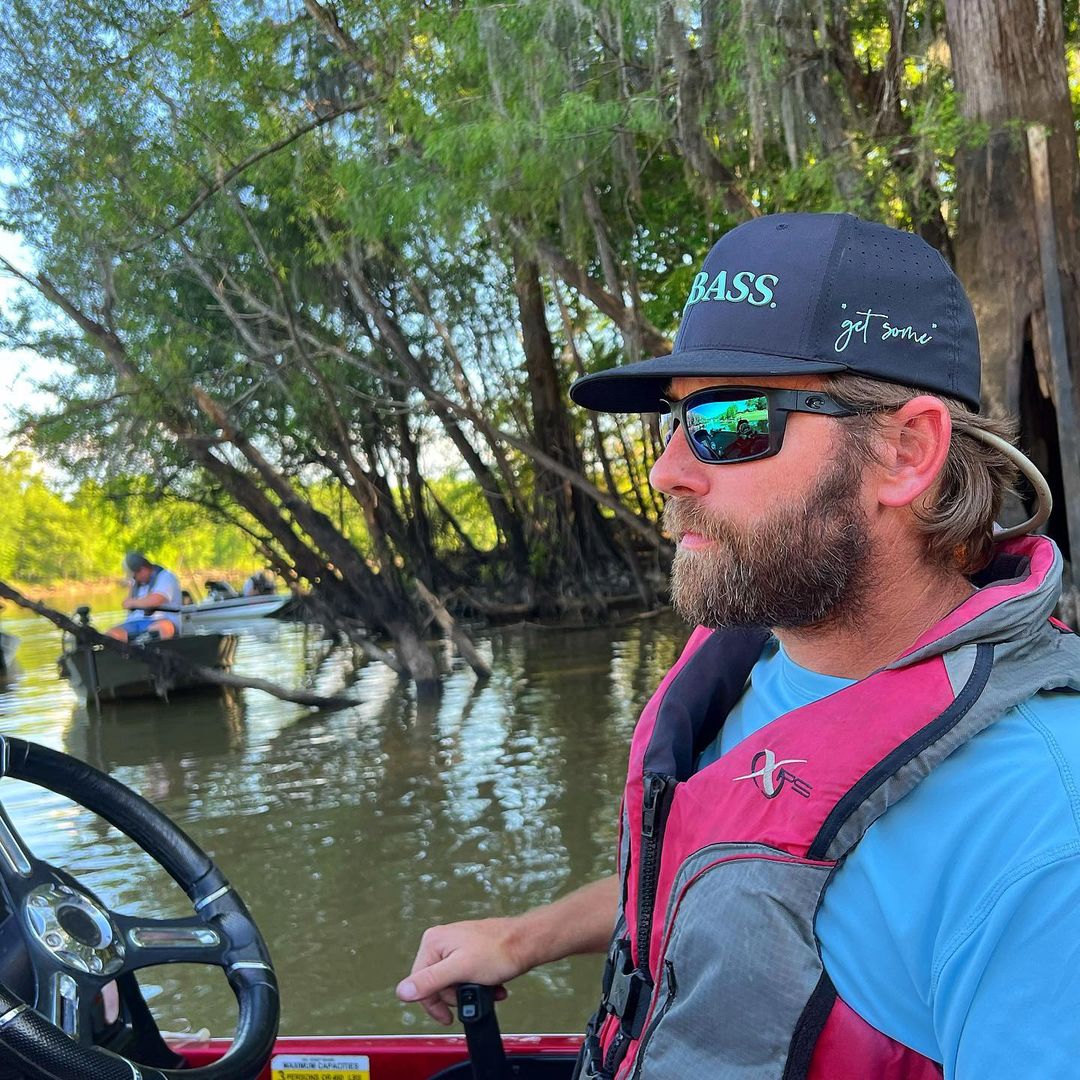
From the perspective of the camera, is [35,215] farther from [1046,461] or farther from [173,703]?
[1046,461]

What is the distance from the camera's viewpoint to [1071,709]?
106 centimetres

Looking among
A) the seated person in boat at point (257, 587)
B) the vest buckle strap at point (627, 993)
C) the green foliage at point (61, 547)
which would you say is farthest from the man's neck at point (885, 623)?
the green foliage at point (61, 547)

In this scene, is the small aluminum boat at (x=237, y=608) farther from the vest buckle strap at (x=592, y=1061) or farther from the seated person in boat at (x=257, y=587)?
the vest buckle strap at (x=592, y=1061)

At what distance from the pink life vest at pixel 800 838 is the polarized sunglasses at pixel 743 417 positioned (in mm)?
278

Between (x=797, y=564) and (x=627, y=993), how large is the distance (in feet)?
1.75

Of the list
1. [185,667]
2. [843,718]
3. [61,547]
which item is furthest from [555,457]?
[61,547]

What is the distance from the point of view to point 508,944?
5.62 ft

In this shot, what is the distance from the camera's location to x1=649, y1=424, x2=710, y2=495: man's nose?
4.49 ft

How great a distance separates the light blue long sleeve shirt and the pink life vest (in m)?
0.02

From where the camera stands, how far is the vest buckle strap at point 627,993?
131cm

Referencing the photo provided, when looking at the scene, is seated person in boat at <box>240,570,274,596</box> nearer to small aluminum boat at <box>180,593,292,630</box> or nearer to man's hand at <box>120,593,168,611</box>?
small aluminum boat at <box>180,593,292,630</box>

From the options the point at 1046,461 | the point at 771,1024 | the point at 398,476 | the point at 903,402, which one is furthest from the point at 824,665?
the point at 398,476

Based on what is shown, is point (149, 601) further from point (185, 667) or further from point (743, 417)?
point (743, 417)

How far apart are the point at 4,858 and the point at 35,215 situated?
1225cm
